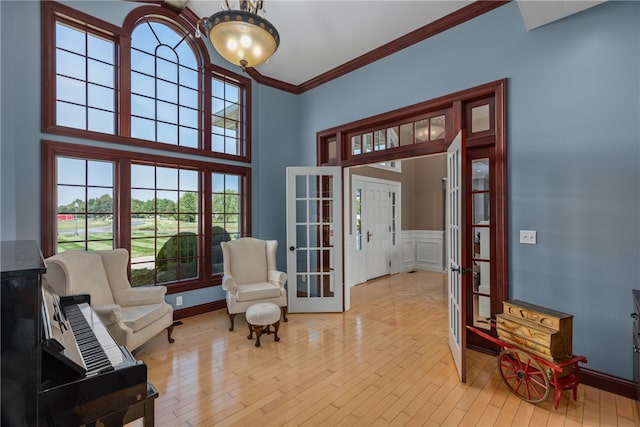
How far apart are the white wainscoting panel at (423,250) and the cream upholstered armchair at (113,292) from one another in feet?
18.0

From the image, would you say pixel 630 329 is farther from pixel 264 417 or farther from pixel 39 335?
pixel 39 335

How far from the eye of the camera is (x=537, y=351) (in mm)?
2219

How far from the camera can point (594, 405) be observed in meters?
2.17

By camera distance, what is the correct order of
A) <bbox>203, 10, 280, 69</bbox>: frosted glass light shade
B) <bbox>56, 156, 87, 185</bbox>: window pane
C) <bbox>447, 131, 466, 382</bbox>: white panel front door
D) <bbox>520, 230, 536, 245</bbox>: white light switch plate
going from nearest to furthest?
<bbox>203, 10, 280, 69</bbox>: frosted glass light shade < <bbox>447, 131, 466, 382</bbox>: white panel front door < <bbox>520, 230, 536, 245</bbox>: white light switch plate < <bbox>56, 156, 87, 185</bbox>: window pane

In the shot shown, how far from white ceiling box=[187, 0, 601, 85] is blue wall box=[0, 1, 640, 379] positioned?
32cm

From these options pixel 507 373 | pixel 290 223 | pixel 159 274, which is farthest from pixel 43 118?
pixel 507 373

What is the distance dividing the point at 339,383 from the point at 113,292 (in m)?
2.53

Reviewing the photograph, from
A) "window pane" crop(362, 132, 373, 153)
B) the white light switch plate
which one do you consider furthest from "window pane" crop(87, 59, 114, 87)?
the white light switch plate

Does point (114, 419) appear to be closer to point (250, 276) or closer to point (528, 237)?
point (250, 276)

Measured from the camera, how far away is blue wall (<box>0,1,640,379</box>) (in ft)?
7.56

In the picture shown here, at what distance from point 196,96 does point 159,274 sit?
8.39 feet

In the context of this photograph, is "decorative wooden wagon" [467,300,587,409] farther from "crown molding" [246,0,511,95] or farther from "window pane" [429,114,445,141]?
"crown molding" [246,0,511,95]

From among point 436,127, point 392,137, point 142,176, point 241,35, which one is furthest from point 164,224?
point 436,127

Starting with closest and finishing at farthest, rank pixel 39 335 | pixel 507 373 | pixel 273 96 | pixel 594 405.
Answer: pixel 39 335, pixel 594 405, pixel 507 373, pixel 273 96
